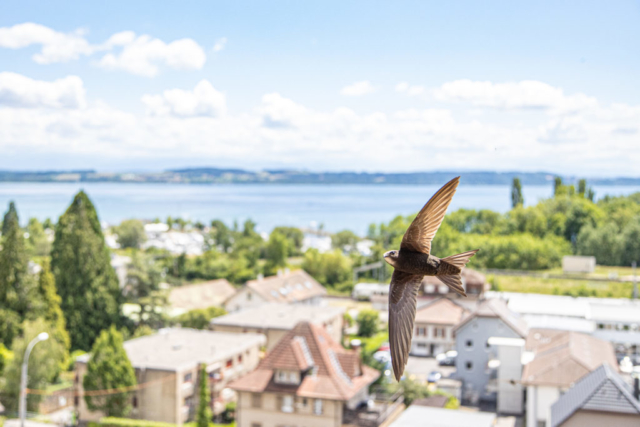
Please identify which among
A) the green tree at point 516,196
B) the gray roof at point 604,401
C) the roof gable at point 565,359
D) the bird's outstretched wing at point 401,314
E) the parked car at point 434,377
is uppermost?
the bird's outstretched wing at point 401,314

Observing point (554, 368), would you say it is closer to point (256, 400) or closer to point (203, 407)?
point (256, 400)

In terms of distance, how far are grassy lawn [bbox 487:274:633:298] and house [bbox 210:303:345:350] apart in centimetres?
1521

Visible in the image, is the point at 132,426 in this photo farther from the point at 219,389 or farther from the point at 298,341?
the point at 298,341

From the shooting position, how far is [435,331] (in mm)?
32406

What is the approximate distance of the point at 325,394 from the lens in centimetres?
1831

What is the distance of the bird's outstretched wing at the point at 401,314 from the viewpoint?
125 cm

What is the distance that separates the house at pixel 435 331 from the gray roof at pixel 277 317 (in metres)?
4.18

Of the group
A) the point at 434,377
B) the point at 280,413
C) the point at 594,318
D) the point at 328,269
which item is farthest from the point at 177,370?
the point at 328,269

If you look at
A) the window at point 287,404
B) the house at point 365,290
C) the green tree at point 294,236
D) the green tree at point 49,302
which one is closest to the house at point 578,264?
the house at point 365,290

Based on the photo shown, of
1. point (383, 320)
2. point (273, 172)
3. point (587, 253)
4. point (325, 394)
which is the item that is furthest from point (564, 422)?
point (273, 172)

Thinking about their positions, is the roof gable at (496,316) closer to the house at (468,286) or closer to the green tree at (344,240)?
the house at (468,286)

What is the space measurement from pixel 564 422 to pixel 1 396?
19687 millimetres

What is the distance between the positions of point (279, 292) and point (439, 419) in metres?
23.4

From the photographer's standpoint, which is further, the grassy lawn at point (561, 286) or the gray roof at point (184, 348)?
→ the grassy lawn at point (561, 286)
